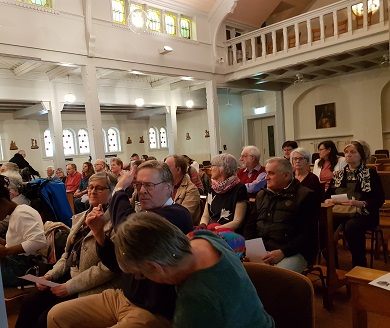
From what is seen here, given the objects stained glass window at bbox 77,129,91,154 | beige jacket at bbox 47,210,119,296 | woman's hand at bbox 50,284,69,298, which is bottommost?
woman's hand at bbox 50,284,69,298

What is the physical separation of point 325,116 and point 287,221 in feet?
33.6

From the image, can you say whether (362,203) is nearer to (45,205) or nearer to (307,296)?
(307,296)

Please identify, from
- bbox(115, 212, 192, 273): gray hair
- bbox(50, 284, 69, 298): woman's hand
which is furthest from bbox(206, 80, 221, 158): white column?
bbox(115, 212, 192, 273): gray hair

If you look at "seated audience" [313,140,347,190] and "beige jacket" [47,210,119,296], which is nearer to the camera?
"beige jacket" [47,210,119,296]

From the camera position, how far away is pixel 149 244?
44.8 inches

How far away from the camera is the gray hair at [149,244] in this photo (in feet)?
3.67

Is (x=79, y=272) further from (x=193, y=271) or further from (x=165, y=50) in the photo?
(x=165, y=50)

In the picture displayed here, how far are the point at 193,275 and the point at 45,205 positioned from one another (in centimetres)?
279

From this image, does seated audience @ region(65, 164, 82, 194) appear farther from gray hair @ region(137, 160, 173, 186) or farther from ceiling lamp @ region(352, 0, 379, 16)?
ceiling lamp @ region(352, 0, 379, 16)

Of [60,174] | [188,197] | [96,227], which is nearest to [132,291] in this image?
[96,227]

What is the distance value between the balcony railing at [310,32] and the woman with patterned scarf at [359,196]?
5417mm

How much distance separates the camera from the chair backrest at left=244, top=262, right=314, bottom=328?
1.36 meters

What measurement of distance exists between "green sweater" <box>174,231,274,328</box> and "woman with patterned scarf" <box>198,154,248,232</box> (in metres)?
1.69

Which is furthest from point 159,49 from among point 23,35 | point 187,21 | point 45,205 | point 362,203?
point 362,203
